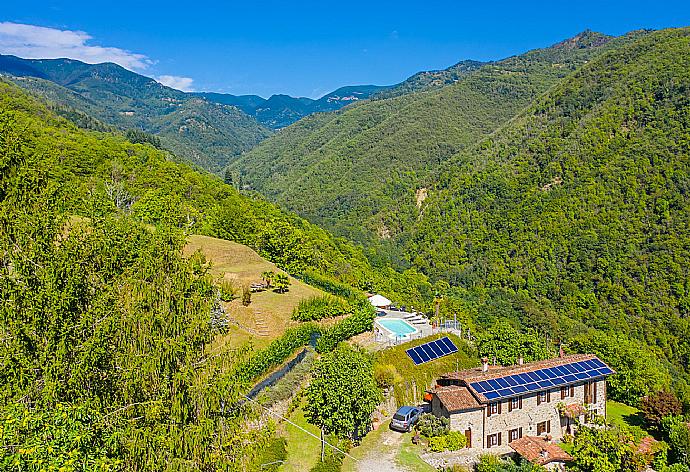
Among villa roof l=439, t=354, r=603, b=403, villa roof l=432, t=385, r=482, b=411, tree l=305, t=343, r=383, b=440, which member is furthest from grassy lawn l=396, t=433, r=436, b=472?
villa roof l=439, t=354, r=603, b=403

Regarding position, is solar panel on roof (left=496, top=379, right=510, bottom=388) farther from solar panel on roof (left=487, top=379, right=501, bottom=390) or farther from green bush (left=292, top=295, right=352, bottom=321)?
green bush (left=292, top=295, right=352, bottom=321)

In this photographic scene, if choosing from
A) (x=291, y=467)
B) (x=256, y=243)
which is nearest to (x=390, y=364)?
(x=291, y=467)

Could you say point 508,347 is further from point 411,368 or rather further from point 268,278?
point 268,278

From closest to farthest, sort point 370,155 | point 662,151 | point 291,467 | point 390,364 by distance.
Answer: point 291,467 → point 390,364 → point 662,151 → point 370,155

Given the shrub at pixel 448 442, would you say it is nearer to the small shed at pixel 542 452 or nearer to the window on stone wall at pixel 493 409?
the window on stone wall at pixel 493 409

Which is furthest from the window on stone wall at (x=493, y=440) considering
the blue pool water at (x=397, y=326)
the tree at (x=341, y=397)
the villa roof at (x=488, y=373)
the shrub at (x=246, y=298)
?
the shrub at (x=246, y=298)

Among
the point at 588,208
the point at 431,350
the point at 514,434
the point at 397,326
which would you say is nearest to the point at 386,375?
the point at 431,350

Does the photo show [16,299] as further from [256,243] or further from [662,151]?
[662,151]
